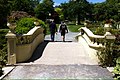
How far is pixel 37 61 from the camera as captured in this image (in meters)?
17.1

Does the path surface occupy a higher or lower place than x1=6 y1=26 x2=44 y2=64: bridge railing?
lower

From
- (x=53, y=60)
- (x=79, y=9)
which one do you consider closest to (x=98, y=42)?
(x=53, y=60)

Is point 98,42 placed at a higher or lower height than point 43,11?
lower

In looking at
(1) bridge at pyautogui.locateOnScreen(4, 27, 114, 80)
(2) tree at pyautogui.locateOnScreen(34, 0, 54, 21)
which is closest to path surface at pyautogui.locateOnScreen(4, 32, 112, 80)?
(1) bridge at pyautogui.locateOnScreen(4, 27, 114, 80)

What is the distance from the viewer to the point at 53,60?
17.4 meters

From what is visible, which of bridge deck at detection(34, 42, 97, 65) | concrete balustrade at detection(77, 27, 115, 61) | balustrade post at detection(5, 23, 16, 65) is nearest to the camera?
balustrade post at detection(5, 23, 16, 65)

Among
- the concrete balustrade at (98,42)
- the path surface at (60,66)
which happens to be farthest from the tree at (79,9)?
the concrete balustrade at (98,42)

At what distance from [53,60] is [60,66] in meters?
1.62

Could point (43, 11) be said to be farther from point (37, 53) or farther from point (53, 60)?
point (53, 60)

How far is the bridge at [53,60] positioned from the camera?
45.2 feet

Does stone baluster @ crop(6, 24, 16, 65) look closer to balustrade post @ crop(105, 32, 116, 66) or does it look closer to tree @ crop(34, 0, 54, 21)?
balustrade post @ crop(105, 32, 116, 66)

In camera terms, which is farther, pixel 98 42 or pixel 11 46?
pixel 98 42

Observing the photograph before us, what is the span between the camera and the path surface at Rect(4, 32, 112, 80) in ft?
44.5

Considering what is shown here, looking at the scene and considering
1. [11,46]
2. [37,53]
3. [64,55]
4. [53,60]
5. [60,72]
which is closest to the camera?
[60,72]
